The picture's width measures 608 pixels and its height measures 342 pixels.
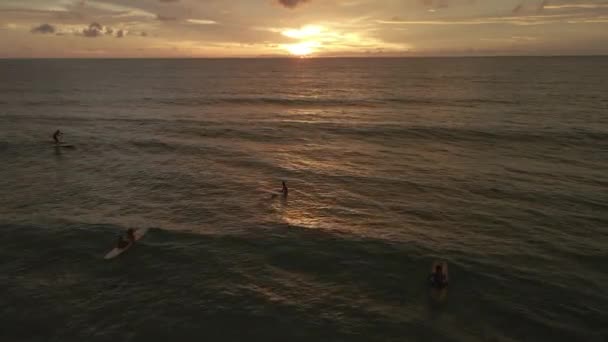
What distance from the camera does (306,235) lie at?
26.1 m

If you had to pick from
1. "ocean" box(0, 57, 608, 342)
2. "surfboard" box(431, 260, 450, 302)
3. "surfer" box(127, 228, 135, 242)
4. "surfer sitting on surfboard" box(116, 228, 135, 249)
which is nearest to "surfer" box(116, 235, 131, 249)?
"surfer sitting on surfboard" box(116, 228, 135, 249)

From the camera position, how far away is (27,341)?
53.3 ft

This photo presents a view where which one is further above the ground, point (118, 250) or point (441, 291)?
point (441, 291)

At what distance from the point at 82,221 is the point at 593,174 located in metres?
45.4

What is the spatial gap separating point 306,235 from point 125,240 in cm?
1135

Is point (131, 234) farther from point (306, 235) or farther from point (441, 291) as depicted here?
point (441, 291)

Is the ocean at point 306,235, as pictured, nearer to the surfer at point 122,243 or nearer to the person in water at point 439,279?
the person in water at point 439,279

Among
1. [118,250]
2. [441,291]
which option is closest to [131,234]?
[118,250]

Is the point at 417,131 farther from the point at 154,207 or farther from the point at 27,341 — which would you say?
the point at 27,341

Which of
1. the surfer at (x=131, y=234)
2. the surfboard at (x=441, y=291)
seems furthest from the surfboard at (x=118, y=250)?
the surfboard at (x=441, y=291)

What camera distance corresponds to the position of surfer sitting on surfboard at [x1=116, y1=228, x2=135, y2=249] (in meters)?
23.5

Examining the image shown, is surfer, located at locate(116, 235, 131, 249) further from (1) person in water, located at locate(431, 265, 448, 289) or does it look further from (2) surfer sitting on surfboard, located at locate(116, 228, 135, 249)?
(1) person in water, located at locate(431, 265, 448, 289)

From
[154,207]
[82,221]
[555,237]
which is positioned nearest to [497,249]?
[555,237]

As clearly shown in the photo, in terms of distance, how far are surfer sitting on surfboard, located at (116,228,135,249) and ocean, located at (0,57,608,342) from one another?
0.61m
